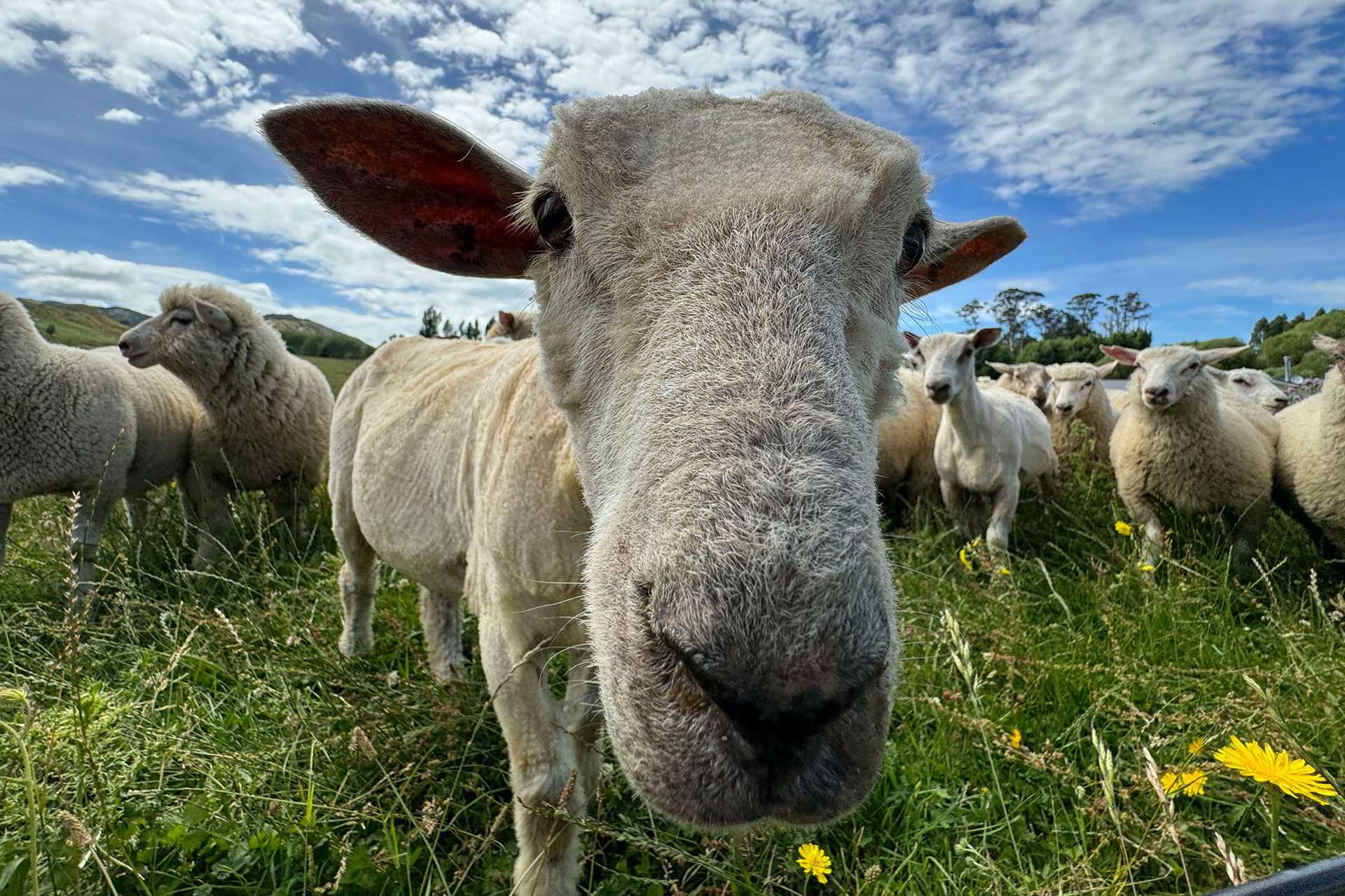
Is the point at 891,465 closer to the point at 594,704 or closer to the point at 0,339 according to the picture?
the point at 594,704

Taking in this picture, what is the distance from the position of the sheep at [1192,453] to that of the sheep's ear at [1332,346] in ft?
2.37

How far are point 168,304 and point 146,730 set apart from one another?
18.1 feet

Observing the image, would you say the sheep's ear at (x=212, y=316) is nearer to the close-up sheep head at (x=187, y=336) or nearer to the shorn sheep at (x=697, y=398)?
the close-up sheep head at (x=187, y=336)

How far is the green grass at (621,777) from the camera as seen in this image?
202 centimetres

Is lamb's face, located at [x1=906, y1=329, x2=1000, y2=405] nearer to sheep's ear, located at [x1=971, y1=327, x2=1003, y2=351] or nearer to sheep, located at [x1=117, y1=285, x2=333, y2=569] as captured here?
sheep's ear, located at [x1=971, y1=327, x2=1003, y2=351]

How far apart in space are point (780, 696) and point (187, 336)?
25.2ft

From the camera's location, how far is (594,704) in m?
2.20

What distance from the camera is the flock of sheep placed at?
3.08 feet

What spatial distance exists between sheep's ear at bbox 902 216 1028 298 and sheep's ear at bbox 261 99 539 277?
1.27m

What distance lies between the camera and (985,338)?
6.70 meters

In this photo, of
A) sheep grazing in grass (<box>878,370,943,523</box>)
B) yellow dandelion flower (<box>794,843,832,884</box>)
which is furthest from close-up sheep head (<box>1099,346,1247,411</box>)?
yellow dandelion flower (<box>794,843,832,884</box>)

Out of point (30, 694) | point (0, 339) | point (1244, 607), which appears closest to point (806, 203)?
point (30, 694)

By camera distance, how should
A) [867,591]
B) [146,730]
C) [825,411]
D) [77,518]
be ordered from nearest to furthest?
[867,591] → [825,411] → [146,730] → [77,518]

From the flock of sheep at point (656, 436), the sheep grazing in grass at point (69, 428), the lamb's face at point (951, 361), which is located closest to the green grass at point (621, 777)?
the flock of sheep at point (656, 436)
